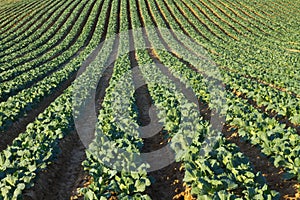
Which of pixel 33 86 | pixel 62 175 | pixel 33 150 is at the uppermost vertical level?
pixel 33 150

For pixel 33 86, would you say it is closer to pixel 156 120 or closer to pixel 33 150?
pixel 156 120

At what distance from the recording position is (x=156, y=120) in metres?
12.6

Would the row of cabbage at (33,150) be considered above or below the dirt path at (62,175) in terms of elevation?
above

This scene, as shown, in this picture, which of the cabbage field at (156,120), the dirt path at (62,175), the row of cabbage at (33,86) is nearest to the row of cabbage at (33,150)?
the cabbage field at (156,120)

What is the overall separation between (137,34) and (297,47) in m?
15.1

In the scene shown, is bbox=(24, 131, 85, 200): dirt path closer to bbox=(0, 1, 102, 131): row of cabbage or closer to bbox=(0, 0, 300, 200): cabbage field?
bbox=(0, 0, 300, 200): cabbage field

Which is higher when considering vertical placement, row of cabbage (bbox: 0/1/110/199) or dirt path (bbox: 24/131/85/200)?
row of cabbage (bbox: 0/1/110/199)

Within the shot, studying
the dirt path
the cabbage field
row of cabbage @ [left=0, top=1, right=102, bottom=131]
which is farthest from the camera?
row of cabbage @ [left=0, top=1, right=102, bottom=131]

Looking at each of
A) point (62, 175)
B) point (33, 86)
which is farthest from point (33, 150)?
point (33, 86)

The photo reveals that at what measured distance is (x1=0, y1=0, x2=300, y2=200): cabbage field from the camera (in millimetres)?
6969

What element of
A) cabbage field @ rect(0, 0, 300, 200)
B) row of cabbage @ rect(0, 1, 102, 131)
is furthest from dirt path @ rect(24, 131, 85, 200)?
row of cabbage @ rect(0, 1, 102, 131)

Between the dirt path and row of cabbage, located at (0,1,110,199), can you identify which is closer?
row of cabbage, located at (0,1,110,199)

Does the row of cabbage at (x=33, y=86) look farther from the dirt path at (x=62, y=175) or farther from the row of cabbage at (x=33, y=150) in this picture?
the dirt path at (x=62, y=175)

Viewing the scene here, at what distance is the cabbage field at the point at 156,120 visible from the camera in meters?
6.97
